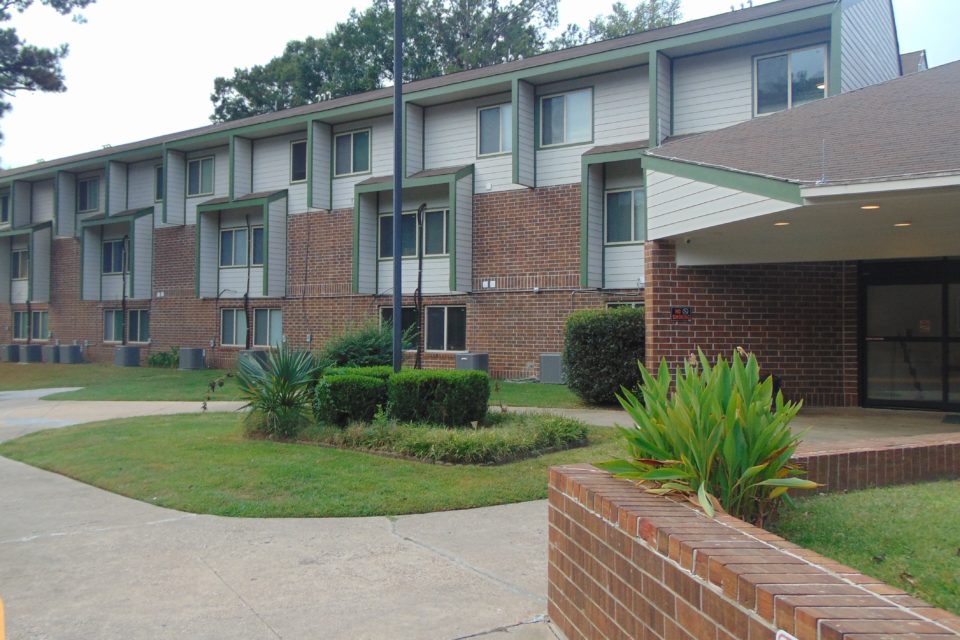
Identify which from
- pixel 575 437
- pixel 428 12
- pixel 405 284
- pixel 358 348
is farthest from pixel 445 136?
pixel 428 12

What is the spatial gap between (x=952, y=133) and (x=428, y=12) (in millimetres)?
38613

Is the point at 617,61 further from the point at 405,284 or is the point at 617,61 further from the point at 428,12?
the point at 428,12

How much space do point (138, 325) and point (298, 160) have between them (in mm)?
10330

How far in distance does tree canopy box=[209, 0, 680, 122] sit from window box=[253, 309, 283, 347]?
20.5 metres

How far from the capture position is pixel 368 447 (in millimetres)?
10031

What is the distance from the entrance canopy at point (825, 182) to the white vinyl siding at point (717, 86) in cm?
546

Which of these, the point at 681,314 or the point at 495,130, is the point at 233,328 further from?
the point at 681,314

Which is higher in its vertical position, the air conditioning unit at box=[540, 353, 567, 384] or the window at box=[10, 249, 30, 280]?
the window at box=[10, 249, 30, 280]

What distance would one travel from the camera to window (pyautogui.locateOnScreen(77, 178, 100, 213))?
32688mm

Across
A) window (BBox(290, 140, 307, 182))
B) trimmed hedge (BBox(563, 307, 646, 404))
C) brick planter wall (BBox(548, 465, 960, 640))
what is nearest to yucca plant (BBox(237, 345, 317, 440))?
trimmed hedge (BBox(563, 307, 646, 404))

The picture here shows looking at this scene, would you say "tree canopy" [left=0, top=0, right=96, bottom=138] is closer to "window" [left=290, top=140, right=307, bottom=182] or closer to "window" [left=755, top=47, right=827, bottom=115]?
"window" [left=290, top=140, right=307, bottom=182]

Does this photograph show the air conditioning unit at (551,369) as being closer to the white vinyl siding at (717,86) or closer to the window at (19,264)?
the white vinyl siding at (717,86)

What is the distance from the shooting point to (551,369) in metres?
19.5

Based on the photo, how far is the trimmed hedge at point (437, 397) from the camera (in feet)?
35.4
